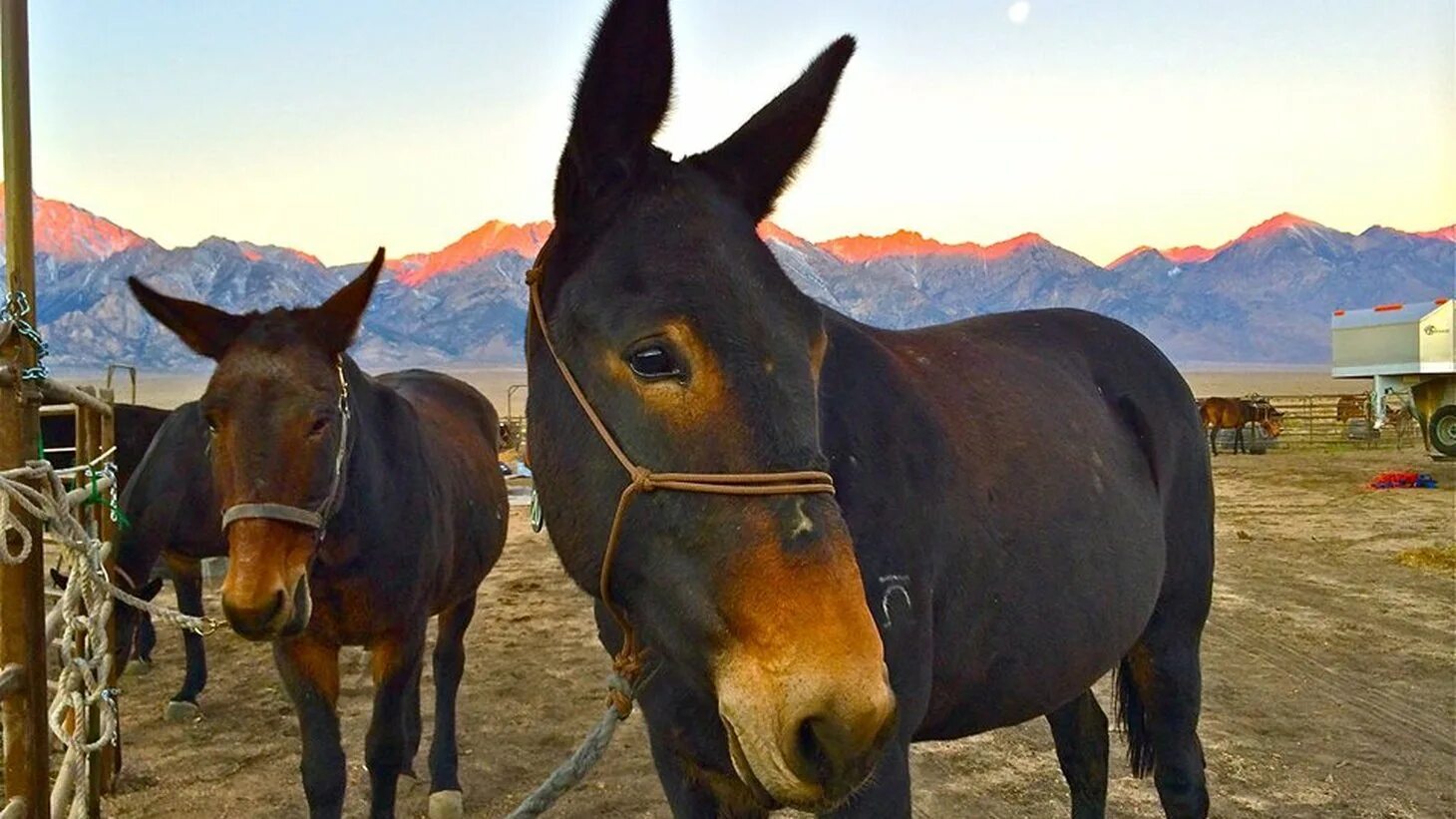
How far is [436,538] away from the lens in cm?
453

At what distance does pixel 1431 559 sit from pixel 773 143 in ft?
40.5

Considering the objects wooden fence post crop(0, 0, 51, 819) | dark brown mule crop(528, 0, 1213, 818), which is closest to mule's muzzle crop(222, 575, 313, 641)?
wooden fence post crop(0, 0, 51, 819)

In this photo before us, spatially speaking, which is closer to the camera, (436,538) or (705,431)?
(705,431)

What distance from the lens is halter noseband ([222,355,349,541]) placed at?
320 cm

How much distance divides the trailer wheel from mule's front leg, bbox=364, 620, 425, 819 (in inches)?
945

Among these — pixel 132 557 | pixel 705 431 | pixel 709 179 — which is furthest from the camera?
pixel 132 557

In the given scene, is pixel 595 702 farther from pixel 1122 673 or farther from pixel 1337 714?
pixel 1337 714

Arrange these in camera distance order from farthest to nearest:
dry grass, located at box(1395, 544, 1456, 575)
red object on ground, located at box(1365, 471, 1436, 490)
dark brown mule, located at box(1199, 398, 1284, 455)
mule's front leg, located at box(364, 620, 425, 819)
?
dark brown mule, located at box(1199, 398, 1284, 455), red object on ground, located at box(1365, 471, 1436, 490), dry grass, located at box(1395, 544, 1456, 575), mule's front leg, located at box(364, 620, 425, 819)

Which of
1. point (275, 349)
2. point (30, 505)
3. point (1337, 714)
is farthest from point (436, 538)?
point (1337, 714)

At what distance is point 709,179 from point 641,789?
13.4ft

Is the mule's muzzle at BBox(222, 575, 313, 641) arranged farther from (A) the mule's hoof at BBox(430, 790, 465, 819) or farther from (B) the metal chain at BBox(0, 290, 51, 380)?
(A) the mule's hoof at BBox(430, 790, 465, 819)

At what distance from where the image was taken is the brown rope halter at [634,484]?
1.47 m

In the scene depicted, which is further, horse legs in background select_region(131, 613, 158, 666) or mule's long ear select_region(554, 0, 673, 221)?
horse legs in background select_region(131, 613, 158, 666)

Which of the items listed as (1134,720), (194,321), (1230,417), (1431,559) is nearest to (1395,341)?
(1230,417)
